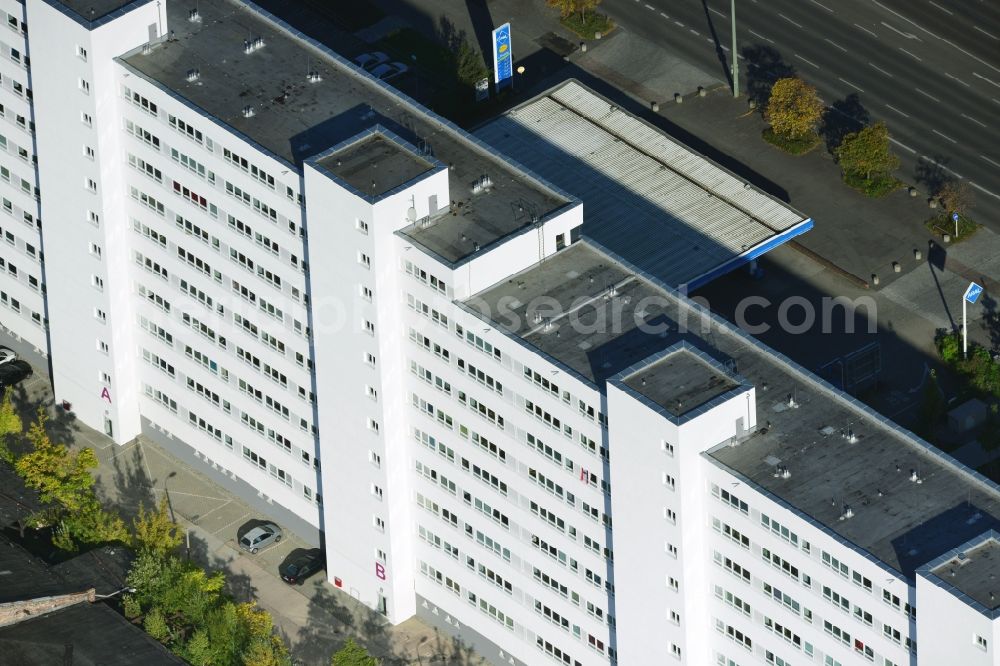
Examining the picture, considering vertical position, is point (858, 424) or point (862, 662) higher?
point (858, 424)

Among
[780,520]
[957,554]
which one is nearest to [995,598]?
[957,554]

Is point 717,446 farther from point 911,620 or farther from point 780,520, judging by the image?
point 911,620

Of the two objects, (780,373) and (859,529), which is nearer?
(859,529)

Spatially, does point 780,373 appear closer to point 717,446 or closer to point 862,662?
point 717,446

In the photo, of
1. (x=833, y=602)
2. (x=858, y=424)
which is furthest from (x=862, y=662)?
(x=858, y=424)

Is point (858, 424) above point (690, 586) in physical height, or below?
above

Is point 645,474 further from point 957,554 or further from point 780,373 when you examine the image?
point 957,554

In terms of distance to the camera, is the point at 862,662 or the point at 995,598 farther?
the point at 862,662

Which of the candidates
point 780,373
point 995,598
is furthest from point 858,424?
point 995,598
